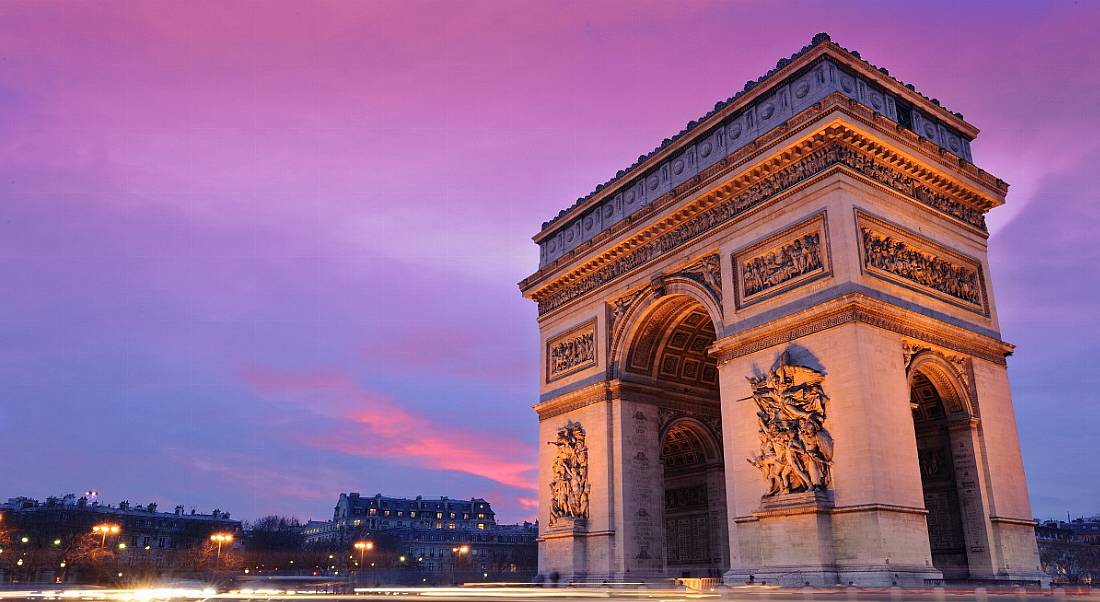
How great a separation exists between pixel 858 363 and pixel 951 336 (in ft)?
14.4

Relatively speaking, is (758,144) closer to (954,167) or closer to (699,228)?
(699,228)

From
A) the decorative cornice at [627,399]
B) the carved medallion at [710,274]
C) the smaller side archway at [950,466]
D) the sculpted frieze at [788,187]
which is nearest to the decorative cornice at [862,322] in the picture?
the smaller side archway at [950,466]

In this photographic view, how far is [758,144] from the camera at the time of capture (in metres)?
23.9

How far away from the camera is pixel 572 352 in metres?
31.3

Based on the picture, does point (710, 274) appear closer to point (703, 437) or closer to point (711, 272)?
point (711, 272)

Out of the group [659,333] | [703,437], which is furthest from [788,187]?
[703,437]

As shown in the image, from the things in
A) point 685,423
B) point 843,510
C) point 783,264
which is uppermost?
point 783,264

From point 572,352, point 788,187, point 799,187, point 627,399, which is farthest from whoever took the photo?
point 572,352

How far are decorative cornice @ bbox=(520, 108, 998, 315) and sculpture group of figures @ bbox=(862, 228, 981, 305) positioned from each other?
1.52 m

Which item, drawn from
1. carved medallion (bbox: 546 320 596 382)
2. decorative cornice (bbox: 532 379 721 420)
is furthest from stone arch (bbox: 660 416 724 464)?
carved medallion (bbox: 546 320 596 382)

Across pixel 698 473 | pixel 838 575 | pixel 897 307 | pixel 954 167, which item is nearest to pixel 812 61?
pixel 954 167

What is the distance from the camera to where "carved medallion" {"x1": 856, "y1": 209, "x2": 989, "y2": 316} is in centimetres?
2166

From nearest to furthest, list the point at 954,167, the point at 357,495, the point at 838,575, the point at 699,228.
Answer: the point at 838,575 → the point at 954,167 → the point at 699,228 → the point at 357,495

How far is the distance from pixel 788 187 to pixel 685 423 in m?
10.5
